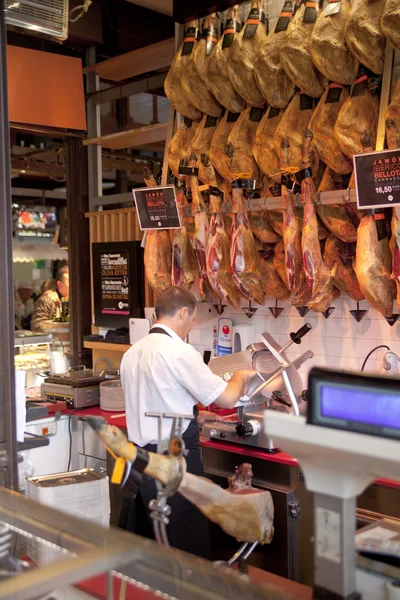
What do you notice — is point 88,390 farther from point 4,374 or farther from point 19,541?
point 19,541

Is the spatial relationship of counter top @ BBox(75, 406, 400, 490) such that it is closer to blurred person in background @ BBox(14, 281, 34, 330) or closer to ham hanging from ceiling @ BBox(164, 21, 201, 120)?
ham hanging from ceiling @ BBox(164, 21, 201, 120)

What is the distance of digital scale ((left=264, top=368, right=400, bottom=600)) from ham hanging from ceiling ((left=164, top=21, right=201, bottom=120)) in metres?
4.24

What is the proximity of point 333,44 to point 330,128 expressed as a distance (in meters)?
0.48

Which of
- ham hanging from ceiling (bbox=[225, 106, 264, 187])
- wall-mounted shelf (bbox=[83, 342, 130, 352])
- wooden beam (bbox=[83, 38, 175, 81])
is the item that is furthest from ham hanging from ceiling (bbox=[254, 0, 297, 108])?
wall-mounted shelf (bbox=[83, 342, 130, 352])

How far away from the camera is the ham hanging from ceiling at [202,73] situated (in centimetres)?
501

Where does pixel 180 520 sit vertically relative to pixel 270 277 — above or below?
below

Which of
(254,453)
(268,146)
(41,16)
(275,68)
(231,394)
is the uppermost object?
(275,68)

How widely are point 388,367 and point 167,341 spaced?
5.08 feet

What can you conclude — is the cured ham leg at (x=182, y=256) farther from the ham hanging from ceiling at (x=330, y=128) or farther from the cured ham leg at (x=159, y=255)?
the ham hanging from ceiling at (x=330, y=128)

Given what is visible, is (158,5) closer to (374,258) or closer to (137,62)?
(137,62)

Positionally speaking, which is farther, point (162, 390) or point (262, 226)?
point (262, 226)

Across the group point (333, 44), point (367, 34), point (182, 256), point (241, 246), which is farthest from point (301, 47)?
point (182, 256)

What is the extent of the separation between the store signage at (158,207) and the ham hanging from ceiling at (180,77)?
0.65 metres

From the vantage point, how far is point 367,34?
13.3ft
